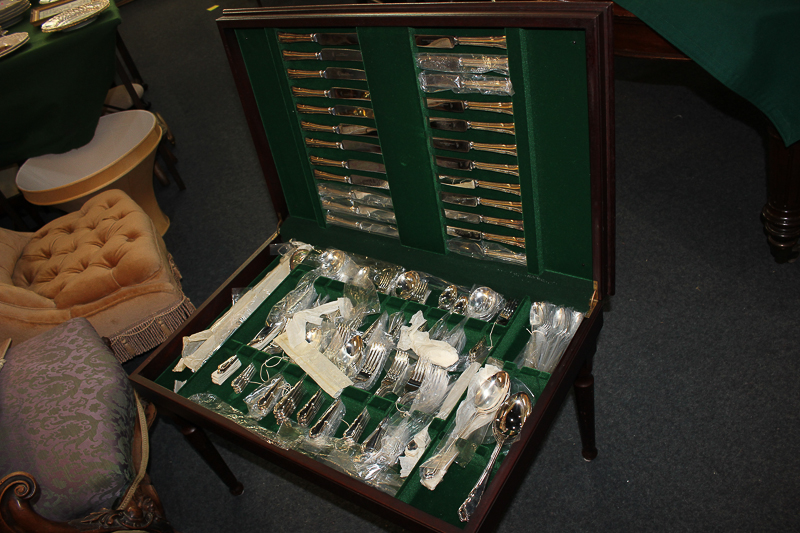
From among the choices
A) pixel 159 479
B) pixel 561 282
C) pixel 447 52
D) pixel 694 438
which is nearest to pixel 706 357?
pixel 694 438

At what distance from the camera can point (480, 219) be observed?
1323 mm

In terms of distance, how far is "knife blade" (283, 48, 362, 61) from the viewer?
1.24 m

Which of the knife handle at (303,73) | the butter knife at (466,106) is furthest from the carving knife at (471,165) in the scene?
the knife handle at (303,73)

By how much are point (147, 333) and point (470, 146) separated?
1.39 metres

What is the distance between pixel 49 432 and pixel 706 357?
1.86 m

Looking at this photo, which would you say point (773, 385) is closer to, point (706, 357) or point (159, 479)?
point (706, 357)

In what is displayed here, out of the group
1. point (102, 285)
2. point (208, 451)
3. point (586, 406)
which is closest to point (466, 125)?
point (586, 406)

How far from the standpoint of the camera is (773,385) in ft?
5.45

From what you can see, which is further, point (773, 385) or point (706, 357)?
point (706, 357)

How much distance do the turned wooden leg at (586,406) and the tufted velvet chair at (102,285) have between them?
1.37 meters

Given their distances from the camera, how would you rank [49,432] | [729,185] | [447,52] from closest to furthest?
[447,52], [49,432], [729,185]

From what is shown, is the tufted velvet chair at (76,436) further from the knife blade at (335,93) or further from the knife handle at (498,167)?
the knife handle at (498,167)

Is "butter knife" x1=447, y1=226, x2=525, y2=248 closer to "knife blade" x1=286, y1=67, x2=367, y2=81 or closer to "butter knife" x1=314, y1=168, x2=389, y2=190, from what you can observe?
"butter knife" x1=314, y1=168, x2=389, y2=190

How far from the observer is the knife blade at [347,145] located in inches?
54.7
